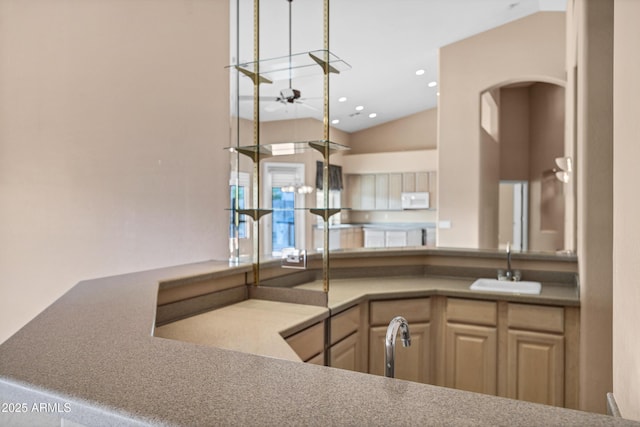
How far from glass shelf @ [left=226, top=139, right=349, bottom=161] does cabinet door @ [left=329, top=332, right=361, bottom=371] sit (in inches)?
40.5

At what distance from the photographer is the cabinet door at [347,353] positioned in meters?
2.32

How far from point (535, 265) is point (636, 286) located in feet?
8.08

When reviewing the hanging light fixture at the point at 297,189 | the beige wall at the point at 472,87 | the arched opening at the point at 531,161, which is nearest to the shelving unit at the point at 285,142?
the hanging light fixture at the point at 297,189

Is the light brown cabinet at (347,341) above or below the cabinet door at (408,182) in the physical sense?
below

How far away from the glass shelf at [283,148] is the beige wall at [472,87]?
4.17 m

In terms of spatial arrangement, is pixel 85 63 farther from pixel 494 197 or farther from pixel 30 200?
pixel 494 197

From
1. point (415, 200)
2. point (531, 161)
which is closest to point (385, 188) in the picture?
point (415, 200)

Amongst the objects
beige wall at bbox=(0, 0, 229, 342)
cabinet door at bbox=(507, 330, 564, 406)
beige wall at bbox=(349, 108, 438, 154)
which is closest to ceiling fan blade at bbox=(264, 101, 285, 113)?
beige wall at bbox=(0, 0, 229, 342)

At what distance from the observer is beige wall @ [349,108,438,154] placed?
34.3 feet

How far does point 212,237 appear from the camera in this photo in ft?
11.0

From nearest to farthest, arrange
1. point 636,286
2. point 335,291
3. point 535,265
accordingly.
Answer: point 636,286, point 335,291, point 535,265

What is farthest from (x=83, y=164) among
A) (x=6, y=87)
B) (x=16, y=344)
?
(x=16, y=344)

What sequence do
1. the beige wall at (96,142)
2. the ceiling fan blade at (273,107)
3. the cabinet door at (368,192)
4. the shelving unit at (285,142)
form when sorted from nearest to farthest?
the shelving unit at (285,142), the ceiling fan blade at (273,107), the beige wall at (96,142), the cabinet door at (368,192)

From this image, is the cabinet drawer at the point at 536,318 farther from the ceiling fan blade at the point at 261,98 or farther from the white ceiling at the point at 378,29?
the white ceiling at the point at 378,29
